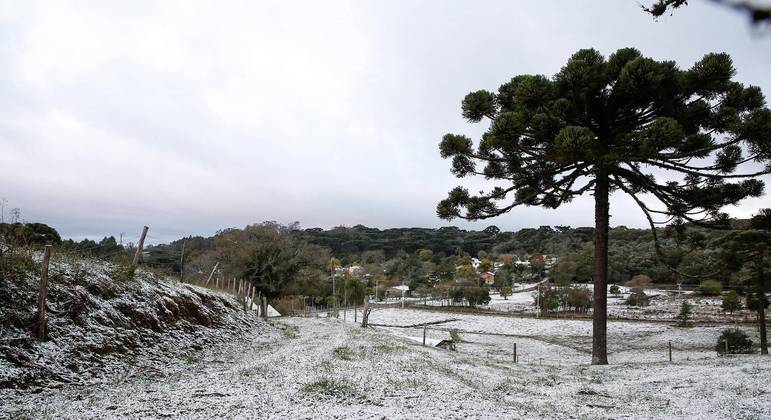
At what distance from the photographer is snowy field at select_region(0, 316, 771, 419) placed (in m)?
6.46

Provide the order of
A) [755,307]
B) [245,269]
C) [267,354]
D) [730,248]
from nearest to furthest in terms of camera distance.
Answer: [267,354] → [730,248] → [755,307] → [245,269]

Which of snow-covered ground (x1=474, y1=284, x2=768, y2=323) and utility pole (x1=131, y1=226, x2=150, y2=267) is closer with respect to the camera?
utility pole (x1=131, y1=226, x2=150, y2=267)

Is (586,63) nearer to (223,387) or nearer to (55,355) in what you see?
(223,387)

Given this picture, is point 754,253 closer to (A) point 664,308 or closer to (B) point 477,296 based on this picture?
(A) point 664,308

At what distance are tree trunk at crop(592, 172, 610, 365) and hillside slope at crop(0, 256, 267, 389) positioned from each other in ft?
42.5

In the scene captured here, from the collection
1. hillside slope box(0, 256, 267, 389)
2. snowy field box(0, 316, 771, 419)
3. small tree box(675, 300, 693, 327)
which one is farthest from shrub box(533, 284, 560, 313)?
hillside slope box(0, 256, 267, 389)

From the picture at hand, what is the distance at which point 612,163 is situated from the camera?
49.0ft

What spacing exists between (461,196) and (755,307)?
2234cm

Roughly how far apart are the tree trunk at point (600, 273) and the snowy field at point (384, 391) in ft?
8.96

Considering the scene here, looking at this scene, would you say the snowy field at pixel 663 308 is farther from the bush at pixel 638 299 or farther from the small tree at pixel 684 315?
the small tree at pixel 684 315

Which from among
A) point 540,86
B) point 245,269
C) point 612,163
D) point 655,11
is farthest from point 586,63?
point 245,269

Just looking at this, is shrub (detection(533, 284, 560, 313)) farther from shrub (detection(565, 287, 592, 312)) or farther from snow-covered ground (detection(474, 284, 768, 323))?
snow-covered ground (detection(474, 284, 768, 323))

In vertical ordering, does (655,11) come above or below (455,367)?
above

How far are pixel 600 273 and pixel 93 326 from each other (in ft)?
50.4
